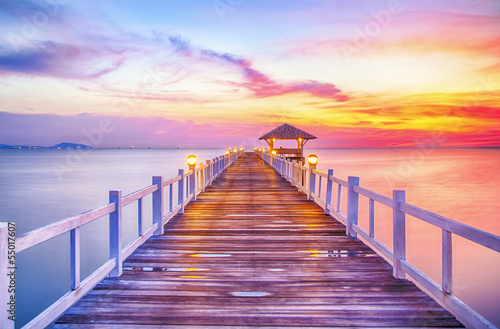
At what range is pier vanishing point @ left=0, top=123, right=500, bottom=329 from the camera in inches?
125

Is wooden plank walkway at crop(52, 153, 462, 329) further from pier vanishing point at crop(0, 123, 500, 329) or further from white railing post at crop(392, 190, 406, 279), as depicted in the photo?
white railing post at crop(392, 190, 406, 279)

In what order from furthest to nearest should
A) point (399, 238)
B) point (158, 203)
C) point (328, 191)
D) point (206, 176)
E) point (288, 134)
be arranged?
point (288, 134)
point (206, 176)
point (328, 191)
point (158, 203)
point (399, 238)

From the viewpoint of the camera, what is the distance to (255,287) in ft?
13.1

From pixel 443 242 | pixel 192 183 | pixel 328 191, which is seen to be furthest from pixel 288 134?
pixel 443 242

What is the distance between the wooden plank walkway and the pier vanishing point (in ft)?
0.04

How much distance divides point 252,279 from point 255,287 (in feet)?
0.79

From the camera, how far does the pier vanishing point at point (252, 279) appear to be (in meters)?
3.18

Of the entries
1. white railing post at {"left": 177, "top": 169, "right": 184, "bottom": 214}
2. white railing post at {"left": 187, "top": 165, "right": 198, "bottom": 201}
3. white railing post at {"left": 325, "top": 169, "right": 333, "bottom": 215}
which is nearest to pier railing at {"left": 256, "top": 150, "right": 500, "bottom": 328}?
white railing post at {"left": 325, "top": 169, "right": 333, "bottom": 215}

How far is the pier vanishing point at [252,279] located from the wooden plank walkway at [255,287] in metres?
0.01

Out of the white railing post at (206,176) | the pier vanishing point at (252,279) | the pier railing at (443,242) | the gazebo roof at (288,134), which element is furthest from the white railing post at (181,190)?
the gazebo roof at (288,134)

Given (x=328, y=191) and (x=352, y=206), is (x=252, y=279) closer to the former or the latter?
(x=352, y=206)

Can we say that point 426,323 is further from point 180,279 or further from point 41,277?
point 41,277

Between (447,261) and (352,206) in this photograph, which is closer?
(447,261)

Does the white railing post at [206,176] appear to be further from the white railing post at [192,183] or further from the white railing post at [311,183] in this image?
the white railing post at [311,183]
